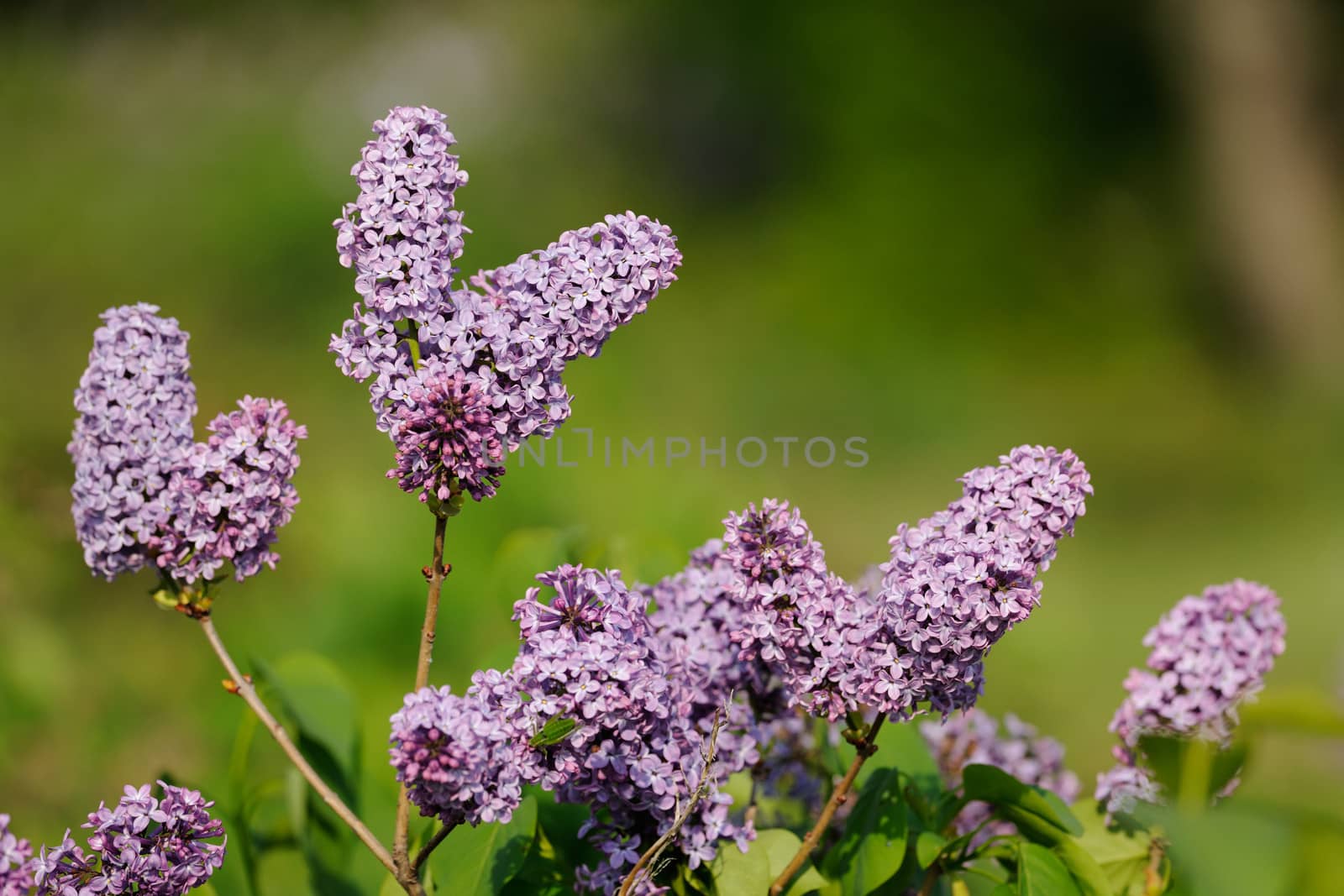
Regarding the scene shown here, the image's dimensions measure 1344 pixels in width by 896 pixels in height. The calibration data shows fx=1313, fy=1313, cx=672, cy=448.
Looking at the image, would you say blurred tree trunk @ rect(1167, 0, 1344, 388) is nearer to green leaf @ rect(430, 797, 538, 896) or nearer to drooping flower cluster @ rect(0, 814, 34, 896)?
green leaf @ rect(430, 797, 538, 896)

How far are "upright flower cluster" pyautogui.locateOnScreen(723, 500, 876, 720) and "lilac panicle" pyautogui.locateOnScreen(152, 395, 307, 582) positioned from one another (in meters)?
Answer: 0.24

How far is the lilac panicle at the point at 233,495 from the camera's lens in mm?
699

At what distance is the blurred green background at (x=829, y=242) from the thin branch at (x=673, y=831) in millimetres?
1691

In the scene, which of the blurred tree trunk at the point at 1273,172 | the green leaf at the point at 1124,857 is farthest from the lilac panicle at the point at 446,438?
the blurred tree trunk at the point at 1273,172

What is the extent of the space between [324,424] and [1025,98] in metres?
3.02

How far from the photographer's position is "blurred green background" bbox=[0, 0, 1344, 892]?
322 cm

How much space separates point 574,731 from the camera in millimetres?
621

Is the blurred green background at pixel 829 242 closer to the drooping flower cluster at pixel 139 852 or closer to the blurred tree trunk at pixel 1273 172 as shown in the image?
the blurred tree trunk at pixel 1273 172

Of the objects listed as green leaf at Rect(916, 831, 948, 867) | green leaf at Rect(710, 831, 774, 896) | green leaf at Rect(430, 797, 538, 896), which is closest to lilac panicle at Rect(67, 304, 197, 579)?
green leaf at Rect(430, 797, 538, 896)

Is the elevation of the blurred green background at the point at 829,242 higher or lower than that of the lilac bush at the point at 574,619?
higher

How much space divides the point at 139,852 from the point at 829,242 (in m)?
4.27

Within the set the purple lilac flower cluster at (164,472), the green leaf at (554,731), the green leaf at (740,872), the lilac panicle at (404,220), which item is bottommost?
the green leaf at (740,872)

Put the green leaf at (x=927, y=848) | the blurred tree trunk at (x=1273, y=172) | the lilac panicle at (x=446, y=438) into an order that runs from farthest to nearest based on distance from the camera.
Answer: the blurred tree trunk at (x=1273, y=172) < the green leaf at (x=927, y=848) < the lilac panicle at (x=446, y=438)

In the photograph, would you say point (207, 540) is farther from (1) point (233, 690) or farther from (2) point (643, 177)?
(2) point (643, 177)
